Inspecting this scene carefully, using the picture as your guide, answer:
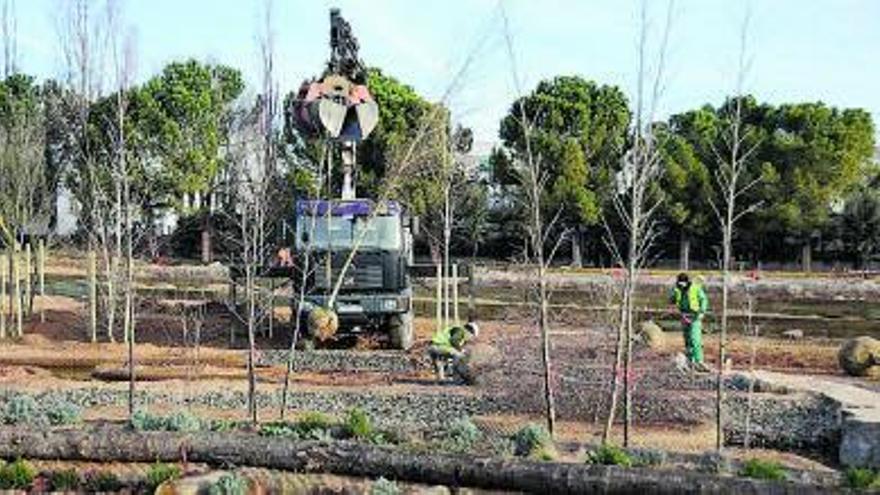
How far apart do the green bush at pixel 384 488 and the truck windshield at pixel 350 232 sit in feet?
40.0

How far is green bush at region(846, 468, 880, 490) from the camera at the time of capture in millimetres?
8422

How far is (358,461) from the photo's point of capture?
9.84 metres

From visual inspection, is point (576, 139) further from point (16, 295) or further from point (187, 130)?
point (16, 295)

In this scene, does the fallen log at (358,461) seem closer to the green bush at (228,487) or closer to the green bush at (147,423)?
the green bush at (147,423)

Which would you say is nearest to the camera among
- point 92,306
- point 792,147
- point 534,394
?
point 534,394

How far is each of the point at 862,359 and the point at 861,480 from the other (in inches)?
550

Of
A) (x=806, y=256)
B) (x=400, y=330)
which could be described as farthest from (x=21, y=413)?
(x=806, y=256)

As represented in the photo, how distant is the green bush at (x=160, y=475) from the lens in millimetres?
9805

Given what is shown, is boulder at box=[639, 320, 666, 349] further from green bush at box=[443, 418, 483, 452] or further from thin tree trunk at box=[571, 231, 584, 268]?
thin tree trunk at box=[571, 231, 584, 268]

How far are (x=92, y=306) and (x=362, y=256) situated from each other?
6.68 meters

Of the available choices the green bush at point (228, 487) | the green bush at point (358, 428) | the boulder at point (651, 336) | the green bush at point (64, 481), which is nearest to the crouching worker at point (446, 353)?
the boulder at point (651, 336)

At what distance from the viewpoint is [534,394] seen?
15.8m

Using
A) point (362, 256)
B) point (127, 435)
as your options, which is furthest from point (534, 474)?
point (362, 256)

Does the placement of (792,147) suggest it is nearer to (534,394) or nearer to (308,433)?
(534,394)
